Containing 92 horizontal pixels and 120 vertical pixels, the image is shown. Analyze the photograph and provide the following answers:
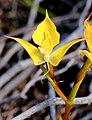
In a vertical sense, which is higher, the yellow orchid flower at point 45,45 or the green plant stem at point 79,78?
the yellow orchid flower at point 45,45

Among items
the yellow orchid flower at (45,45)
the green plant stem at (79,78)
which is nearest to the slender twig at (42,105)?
the green plant stem at (79,78)

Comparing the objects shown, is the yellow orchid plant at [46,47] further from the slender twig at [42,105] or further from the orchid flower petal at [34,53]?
the slender twig at [42,105]

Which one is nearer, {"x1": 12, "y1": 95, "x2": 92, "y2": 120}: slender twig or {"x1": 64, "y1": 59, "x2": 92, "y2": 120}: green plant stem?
{"x1": 64, "y1": 59, "x2": 92, "y2": 120}: green plant stem

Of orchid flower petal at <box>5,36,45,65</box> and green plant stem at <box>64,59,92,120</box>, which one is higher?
orchid flower petal at <box>5,36,45,65</box>

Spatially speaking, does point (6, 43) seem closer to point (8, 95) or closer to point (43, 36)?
point (8, 95)

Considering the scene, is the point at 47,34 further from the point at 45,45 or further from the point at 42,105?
the point at 42,105

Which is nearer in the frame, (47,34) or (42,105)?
(47,34)

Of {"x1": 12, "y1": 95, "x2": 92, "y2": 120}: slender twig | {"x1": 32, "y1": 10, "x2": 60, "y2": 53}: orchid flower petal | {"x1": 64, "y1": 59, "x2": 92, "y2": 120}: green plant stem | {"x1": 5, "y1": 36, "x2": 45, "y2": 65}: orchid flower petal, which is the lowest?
{"x1": 12, "y1": 95, "x2": 92, "y2": 120}: slender twig

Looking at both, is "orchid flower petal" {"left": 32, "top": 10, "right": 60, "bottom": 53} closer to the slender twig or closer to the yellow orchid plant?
the yellow orchid plant


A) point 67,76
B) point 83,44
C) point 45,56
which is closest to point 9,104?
point 67,76

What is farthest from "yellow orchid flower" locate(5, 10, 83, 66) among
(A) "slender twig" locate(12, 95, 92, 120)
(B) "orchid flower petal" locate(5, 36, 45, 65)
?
(A) "slender twig" locate(12, 95, 92, 120)

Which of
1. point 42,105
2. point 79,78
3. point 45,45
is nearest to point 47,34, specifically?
point 45,45
